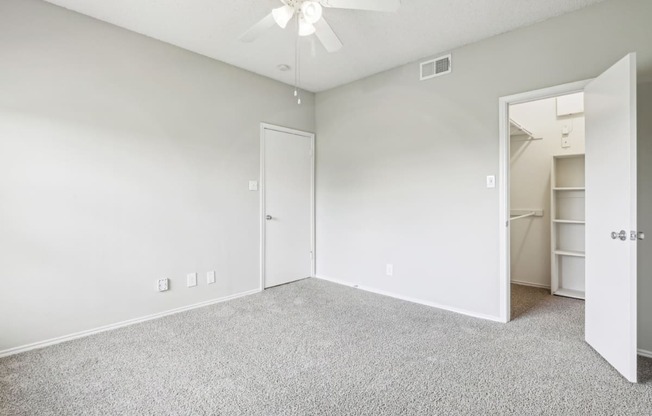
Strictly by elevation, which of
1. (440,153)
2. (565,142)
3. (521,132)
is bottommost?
(440,153)

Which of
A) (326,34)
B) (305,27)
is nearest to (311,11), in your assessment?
(305,27)

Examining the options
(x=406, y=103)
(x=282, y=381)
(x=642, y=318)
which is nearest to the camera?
(x=282, y=381)

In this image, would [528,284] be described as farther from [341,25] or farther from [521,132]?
[341,25]

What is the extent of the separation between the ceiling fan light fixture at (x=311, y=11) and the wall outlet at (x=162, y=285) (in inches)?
102

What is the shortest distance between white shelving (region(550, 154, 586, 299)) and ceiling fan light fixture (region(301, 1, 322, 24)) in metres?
3.43

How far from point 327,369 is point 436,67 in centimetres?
299

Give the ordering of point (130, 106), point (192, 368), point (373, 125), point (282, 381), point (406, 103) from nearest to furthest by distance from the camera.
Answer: point (282, 381) → point (192, 368) → point (130, 106) → point (406, 103) → point (373, 125)

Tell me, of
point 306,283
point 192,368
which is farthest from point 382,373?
point 306,283

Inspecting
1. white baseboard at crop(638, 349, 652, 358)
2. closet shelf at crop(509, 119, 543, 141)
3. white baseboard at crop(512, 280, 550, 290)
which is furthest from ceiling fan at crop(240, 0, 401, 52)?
white baseboard at crop(512, 280, 550, 290)

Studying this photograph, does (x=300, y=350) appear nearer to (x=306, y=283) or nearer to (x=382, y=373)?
(x=382, y=373)

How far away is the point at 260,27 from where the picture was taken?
2.15 meters

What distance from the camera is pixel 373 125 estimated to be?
3.79 metres

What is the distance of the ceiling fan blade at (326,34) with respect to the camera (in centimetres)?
210

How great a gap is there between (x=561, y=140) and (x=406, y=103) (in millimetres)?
2039
